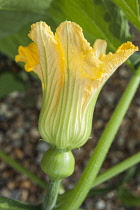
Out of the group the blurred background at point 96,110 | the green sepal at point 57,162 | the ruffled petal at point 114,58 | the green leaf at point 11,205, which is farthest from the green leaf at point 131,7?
the green leaf at point 11,205

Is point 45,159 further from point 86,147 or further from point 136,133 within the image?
point 136,133

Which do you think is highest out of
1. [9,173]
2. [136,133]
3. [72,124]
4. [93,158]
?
[72,124]

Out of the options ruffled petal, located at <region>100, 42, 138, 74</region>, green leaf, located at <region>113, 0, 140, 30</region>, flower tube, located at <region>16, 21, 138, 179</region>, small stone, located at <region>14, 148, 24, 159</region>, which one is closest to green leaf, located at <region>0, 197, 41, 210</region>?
flower tube, located at <region>16, 21, 138, 179</region>

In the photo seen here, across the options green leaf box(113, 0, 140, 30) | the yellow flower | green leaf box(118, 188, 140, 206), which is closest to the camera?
the yellow flower

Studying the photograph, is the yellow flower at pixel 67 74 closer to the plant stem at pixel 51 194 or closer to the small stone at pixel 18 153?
the plant stem at pixel 51 194

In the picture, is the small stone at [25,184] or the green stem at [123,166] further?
the small stone at [25,184]

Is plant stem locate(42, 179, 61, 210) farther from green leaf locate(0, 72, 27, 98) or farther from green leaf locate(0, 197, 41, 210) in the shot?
green leaf locate(0, 72, 27, 98)

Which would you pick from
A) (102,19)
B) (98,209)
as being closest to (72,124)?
(102,19)

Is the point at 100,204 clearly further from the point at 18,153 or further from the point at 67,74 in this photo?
the point at 67,74
